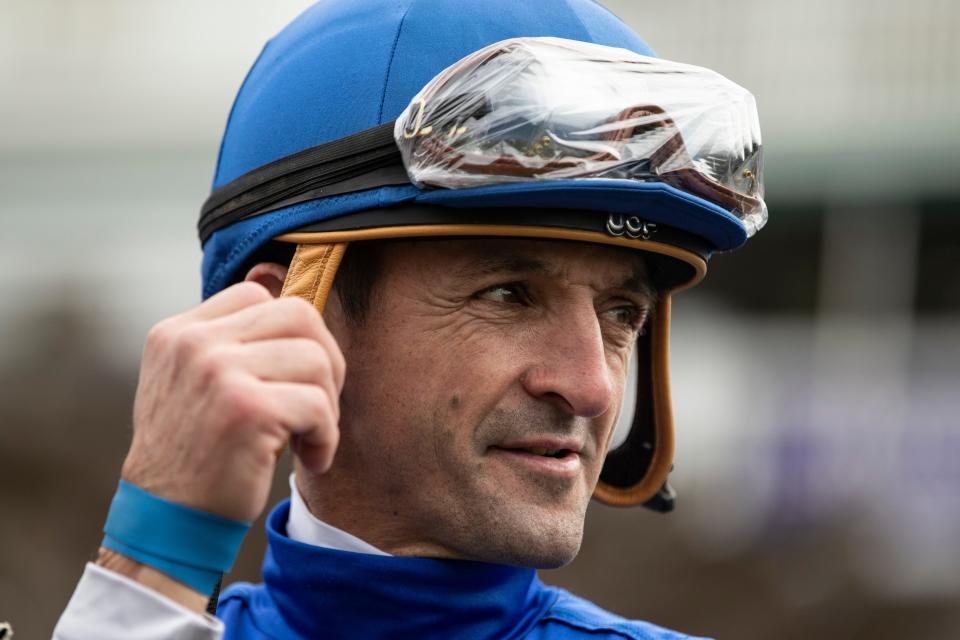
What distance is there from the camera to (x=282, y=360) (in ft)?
6.39

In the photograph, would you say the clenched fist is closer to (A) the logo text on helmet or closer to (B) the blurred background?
(A) the logo text on helmet

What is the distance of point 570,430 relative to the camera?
2.38m

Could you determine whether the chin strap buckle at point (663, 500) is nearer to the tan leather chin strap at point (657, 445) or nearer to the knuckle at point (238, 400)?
the tan leather chin strap at point (657, 445)

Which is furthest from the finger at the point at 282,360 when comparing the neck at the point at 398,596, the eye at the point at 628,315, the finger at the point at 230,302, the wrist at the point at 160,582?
the eye at the point at 628,315

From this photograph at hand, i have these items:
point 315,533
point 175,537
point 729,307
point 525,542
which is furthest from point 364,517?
point 729,307

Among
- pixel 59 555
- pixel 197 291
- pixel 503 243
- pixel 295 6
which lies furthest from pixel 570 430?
pixel 295 6

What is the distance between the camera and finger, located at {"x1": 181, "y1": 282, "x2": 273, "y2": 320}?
80.4 inches

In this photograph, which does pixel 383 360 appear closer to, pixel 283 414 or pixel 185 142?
pixel 283 414

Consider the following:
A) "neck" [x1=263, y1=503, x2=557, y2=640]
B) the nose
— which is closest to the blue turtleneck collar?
"neck" [x1=263, y1=503, x2=557, y2=640]

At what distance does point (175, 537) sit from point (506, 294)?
0.77 m

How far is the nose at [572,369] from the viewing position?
2.32 metres

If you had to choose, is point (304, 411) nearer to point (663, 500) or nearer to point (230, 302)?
point (230, 302)

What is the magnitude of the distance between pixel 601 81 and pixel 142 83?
39.3ft

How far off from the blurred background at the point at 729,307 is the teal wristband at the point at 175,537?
3353 millimetres
